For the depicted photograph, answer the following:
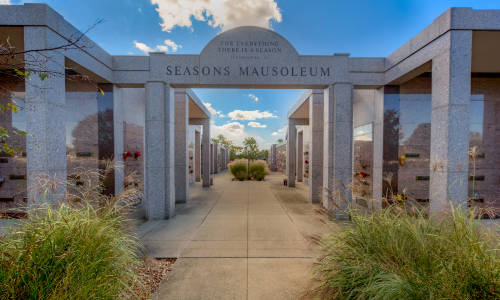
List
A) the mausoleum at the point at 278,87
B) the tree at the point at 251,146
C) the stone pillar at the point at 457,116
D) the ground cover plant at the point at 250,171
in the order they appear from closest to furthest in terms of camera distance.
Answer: the stone pillar at the point at 457,116, the mausoleum at the point at 278,87, the ground cover plant at the point at 250,171, the tree at the point at 251,146

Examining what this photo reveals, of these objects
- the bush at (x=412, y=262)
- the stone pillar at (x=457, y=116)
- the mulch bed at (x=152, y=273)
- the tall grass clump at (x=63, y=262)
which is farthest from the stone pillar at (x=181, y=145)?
the stone pillar at (x=457, y=116)

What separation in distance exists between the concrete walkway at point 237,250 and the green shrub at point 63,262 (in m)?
0.99

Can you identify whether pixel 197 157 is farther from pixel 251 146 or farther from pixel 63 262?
pixel 63 262

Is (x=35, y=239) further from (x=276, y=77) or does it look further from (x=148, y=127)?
(x=276, y=77)

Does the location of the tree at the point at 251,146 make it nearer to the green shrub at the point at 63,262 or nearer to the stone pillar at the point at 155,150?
the stone pillar at the point at 155,150

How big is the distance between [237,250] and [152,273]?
158cm

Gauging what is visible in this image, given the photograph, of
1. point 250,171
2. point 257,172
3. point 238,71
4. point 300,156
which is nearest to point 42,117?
point 238,71

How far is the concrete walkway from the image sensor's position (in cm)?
289

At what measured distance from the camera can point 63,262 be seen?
1965mm

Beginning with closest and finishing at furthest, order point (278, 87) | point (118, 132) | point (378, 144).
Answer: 1. point (278, 87)
2. point (118, 132)
3. point (378, 144)

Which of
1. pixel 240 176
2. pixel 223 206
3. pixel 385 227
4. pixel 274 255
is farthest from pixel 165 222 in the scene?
pixel 240 176

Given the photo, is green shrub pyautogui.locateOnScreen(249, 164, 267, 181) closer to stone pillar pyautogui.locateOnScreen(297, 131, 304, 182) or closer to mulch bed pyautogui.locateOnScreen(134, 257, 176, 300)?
stone pillar pyautogui.locateOnScreen(297, 131, 304, 182)

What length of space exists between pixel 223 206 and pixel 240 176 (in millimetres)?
7825

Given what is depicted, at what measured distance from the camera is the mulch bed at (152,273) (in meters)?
2.70
